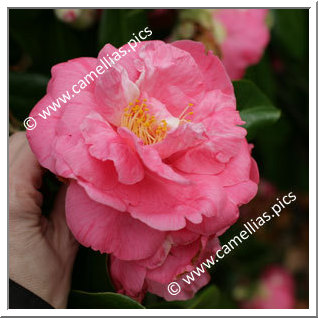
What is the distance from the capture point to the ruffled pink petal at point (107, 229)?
0.60 m

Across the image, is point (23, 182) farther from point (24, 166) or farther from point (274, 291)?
point (274, 291)

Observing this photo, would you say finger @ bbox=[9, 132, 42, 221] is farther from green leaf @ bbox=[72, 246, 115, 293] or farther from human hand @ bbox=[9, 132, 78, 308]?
green leaf @ bbox=[72, 246, 115, 293]

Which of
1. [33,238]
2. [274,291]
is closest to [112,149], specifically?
[33,238]

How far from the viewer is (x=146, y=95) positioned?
0.68 metres

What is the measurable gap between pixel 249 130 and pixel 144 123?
0.30 m

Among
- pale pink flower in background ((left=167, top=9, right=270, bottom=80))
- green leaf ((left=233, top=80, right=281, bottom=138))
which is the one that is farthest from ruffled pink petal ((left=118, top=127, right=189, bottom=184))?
pale pink flower in background ((left=167, top=9, right=270, bottom=80))

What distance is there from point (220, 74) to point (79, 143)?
269mm

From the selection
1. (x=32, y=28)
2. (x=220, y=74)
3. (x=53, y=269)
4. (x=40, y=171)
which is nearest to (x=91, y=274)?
(x=53, y=269)

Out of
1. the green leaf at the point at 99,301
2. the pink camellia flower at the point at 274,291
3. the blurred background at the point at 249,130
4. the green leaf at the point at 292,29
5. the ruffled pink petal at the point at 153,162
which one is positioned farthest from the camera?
the pink camellia flower at the point at 274,291

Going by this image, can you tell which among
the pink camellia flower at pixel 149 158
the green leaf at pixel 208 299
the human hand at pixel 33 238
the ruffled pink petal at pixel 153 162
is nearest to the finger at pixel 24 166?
the human hand at pixel 33 238

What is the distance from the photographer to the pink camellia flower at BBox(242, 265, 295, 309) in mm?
1476

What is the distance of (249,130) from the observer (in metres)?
Result: 0.88

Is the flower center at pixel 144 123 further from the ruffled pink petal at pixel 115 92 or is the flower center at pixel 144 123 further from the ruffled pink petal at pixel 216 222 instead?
the ruffled pink petal at pixel 216 222

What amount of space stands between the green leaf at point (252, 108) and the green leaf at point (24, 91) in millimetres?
424
